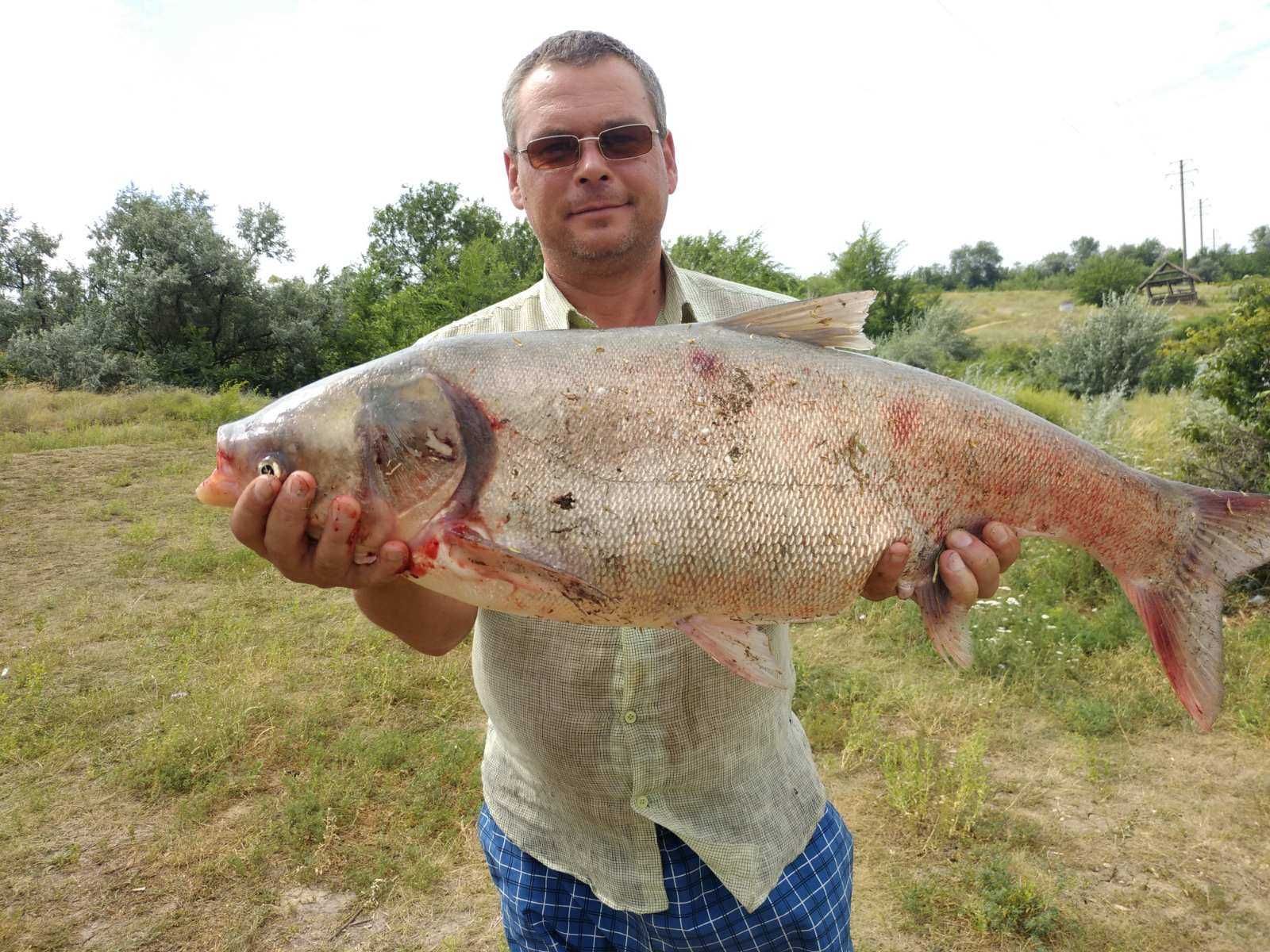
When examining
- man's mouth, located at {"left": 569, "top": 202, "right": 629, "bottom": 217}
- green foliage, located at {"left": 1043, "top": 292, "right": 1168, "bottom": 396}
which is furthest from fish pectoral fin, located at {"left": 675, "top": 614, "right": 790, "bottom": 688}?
green foliage, located at {"left": 1043, "top": 292, "right": 1168, "bottom": 396}

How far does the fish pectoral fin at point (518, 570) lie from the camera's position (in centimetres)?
189

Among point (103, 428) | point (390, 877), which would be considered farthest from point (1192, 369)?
point (103, 428)

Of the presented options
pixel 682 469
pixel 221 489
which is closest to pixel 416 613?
pixel 221 489

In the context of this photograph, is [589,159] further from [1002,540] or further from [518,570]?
[1002,540]

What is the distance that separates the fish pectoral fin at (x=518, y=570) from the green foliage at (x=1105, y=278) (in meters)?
64.4

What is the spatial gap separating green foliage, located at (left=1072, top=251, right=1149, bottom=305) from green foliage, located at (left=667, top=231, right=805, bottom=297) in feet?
109

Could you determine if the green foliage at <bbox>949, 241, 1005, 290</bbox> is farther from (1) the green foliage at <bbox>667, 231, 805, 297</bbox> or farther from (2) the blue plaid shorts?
(2) the blue plaid shorts

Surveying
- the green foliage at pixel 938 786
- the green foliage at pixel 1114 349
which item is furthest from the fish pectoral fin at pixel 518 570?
the green foliage at pixel 1114 349

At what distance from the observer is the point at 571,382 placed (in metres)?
2.03

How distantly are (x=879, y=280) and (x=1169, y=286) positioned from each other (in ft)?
86.6

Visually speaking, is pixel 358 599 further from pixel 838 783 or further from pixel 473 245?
pixel 473 245

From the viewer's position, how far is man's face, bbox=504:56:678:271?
8.26 feet

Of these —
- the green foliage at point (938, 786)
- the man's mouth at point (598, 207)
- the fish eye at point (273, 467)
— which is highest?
the man's mouth at point (598, 207)

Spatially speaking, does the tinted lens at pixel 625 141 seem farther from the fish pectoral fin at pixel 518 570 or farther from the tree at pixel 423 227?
the tree at pixel 423 227
